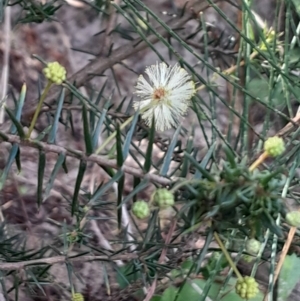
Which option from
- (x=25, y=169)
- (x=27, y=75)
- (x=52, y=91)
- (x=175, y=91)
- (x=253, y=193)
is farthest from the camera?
(x=27, y=75)

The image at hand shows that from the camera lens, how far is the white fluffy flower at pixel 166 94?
41 centimetres

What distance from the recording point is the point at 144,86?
16.7 inches

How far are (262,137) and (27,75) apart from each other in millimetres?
915

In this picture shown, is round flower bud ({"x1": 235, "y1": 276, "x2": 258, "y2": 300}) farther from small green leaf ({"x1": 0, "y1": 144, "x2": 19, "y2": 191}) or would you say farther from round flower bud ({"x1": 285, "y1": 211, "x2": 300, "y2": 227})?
small green leaf ({"x1": 0, "y1": 144, "x2": 19, "y2": 191})

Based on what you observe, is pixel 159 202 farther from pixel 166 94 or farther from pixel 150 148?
pixel 166 94

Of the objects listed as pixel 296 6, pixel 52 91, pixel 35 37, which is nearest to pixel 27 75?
pixel 35 37

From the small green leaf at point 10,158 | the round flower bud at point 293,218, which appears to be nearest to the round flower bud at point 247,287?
the round flower bud at point 293,218

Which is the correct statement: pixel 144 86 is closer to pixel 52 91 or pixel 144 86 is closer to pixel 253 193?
pixel 253 193

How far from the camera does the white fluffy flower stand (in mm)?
407

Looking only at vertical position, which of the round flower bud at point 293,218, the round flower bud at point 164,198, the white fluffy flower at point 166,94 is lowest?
the round flower bud at point 164,198

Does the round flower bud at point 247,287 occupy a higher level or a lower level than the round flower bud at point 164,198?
lower

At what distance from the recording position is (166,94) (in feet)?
1.35

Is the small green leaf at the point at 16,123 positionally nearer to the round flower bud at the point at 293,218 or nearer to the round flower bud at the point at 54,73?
the round flower bud at the point at 54,73

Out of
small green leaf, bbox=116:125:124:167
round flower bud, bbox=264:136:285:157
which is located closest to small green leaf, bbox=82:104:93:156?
small green leaf, bbox=116:125:124:167
